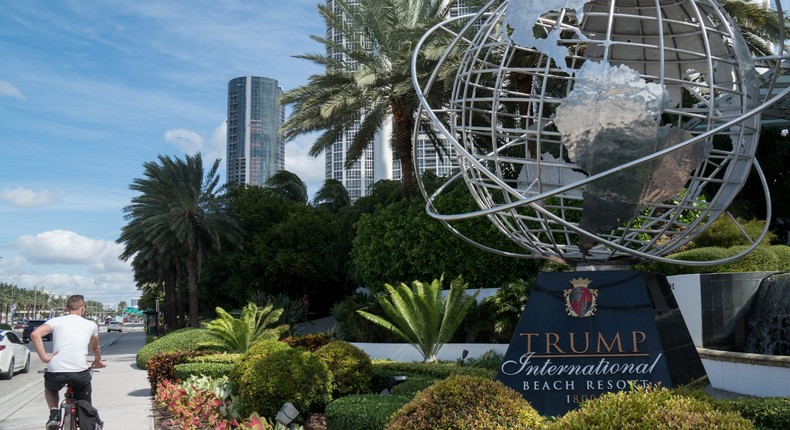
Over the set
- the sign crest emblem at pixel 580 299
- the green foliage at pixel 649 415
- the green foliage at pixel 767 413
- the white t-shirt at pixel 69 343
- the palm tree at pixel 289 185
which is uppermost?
the palm tree at pixel 289 185

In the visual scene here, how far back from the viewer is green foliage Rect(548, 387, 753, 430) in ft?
14.8

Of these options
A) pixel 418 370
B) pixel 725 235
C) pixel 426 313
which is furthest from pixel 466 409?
pixel 725 235

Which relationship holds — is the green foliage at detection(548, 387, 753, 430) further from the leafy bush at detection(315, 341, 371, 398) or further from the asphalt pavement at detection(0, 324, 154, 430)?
the asphalt pavement at detection(0, 324, 154, 430)

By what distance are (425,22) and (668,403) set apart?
59.0 ft

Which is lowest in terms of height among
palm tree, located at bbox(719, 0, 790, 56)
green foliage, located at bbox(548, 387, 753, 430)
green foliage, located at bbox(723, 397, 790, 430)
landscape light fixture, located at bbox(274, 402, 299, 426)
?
landscape light fixture, located at bbox(274, 402, 299, 426)

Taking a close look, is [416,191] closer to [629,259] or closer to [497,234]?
[497,234]

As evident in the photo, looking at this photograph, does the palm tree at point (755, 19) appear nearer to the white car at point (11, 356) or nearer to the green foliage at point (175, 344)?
the green foliage at point (175, 344)

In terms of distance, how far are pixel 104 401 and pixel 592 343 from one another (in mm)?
9677

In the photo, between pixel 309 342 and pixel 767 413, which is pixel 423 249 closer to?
pixel 309 342

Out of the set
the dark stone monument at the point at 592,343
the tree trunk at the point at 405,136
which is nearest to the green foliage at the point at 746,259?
the dark stone monument at the point at 592,343

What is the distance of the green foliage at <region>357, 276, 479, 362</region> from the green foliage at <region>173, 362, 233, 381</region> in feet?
12.1

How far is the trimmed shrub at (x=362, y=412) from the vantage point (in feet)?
25.5

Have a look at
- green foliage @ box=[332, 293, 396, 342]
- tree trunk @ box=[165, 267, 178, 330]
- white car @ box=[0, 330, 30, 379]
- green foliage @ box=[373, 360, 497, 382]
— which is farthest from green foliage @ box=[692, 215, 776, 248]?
tree trunk @ box=[165, 267, 178, 330]

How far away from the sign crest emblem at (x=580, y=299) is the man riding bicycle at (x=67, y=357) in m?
5.28
